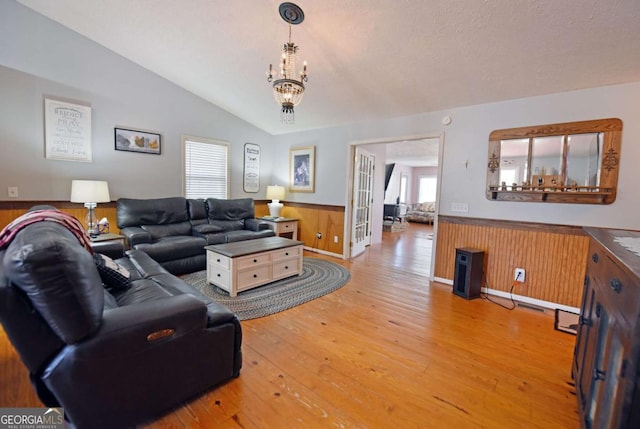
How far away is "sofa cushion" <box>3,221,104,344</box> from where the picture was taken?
1070 millimetres

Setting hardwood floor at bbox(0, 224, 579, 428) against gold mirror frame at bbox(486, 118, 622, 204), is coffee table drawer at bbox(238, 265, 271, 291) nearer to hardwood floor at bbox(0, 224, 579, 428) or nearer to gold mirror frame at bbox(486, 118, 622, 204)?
hardwood floor at bbox(0, 224, 579, 428)

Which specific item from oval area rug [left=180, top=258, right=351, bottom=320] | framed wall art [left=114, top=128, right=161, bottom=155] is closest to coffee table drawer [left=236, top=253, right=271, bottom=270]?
oval area rug [left=180, top=258, right=351, bottom=320]

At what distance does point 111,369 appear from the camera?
1.30 metres

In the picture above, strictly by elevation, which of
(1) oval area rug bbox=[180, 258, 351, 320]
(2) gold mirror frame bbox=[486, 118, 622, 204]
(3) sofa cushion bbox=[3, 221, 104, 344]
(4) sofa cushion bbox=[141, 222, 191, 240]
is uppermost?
(2) gold mirror frame bbox=[486, 118, 622, 204]

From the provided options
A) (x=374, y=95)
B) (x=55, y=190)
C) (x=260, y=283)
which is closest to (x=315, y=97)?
(x=374, y=95)

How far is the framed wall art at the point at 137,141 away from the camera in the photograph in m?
3.99

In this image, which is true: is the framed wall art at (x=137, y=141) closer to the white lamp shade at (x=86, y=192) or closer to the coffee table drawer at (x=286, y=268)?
the white lamp shade at (x=86, y=192)

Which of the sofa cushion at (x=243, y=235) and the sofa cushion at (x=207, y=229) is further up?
the sofa cushion at (x=207, y=229)

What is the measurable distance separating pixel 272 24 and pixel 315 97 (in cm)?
136

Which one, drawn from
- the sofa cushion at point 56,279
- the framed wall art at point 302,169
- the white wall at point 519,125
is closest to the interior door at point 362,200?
the white wall at point 519,125

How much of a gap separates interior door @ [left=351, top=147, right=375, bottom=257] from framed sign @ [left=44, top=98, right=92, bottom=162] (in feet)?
12.5

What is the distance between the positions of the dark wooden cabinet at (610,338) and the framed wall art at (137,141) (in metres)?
5.06

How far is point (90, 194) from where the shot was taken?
11.0ft

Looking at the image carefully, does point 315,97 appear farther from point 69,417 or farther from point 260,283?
point 69,417
